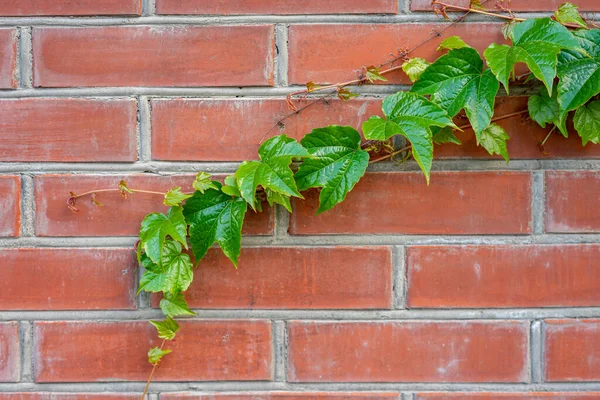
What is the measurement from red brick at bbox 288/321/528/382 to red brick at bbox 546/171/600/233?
192 mm

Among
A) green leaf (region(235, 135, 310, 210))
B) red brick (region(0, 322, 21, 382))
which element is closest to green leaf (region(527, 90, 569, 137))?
green leaf (region(235, 135, 310, 210))

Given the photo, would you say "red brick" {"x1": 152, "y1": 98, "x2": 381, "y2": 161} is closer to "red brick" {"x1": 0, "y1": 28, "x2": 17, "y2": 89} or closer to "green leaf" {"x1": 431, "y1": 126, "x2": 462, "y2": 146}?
"green leaf" {"x1": 431, "y1": 126, "x2": 462, "y2": 146}

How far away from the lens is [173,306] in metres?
0.68

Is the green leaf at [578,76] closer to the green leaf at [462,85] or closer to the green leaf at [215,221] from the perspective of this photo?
the green leaf at [462,85]

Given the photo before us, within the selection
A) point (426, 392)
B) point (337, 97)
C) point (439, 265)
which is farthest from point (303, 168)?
point (426, 392)

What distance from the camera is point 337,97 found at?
70 centimetres

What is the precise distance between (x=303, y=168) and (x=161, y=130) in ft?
0.74

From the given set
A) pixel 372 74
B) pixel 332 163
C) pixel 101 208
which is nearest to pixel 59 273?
pixel 101 208

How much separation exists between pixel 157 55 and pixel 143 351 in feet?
1.46

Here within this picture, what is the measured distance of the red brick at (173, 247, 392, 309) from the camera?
70cm

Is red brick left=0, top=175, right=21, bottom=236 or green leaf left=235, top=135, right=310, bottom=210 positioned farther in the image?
red brick left=0, top=175, right=21, bottom=236

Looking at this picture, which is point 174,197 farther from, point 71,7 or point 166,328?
point 71,7

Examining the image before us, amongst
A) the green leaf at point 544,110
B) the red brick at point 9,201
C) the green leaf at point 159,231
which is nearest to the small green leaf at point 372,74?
the green leaf at point 544,110

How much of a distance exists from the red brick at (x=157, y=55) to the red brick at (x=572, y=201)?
0.46 metres
